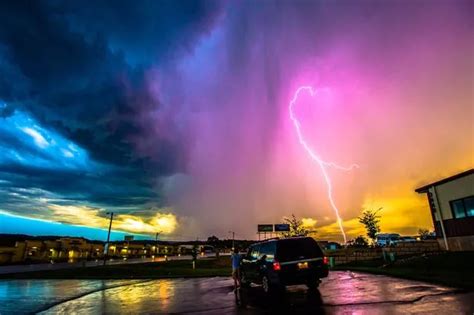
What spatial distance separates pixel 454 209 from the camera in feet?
81.4

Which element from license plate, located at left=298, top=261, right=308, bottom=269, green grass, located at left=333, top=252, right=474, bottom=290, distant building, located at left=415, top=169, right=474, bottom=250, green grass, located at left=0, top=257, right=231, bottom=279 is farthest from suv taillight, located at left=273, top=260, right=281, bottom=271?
distant building, located at left=415, top=169, right=474, bottom=250

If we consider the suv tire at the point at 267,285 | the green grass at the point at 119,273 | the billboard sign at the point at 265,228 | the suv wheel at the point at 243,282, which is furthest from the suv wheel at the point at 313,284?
the billboard sign at the point at 265,228

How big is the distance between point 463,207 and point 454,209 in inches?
40.5

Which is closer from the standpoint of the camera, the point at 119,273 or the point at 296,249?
the point at 296,249

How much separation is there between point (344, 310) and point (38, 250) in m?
103

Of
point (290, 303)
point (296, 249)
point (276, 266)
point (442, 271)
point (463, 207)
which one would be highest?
point (463, 207)

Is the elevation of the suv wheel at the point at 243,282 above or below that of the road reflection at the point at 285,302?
above

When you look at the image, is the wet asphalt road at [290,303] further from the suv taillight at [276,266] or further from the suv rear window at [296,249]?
the suv rear window at [296,249]

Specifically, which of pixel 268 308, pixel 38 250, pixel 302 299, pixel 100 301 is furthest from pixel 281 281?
pixel 38 250

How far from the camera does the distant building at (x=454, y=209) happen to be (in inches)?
906

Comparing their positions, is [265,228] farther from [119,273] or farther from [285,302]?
[285,302]

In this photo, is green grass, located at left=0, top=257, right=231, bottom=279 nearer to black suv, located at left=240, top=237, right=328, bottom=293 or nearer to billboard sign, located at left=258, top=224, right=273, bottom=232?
black suv, located at left=240, top=237, right=328, bottom=293

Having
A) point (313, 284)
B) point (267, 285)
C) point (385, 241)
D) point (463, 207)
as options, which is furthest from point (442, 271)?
point (385, 241)

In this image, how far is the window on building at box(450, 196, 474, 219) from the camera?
23.0 meters
